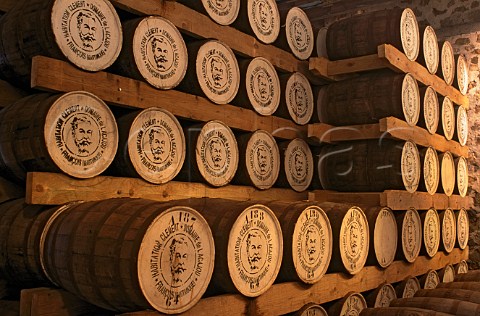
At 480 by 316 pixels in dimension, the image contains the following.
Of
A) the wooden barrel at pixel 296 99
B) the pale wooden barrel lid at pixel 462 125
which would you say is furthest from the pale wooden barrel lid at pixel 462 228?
the wooden barrel at pixel 296 99

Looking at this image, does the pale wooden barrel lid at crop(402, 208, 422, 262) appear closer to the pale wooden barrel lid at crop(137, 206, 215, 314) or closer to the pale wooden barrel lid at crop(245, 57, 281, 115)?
the pale wooden barrel lid at crop(245, 57, 281, 115)

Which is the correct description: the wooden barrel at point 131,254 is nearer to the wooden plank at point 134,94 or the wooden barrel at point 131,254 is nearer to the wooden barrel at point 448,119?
the wooden plank at point 134,94

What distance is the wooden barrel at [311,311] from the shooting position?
3562mm

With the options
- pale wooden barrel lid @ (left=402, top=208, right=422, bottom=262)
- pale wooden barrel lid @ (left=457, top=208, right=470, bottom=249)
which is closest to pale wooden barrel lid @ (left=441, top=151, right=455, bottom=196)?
pale wooden barrel lid @ (left=457, top=208, right=470, bottom=249)

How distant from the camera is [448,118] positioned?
6.21m

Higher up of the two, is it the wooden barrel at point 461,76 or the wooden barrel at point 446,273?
the wooden barrel at point 461,76

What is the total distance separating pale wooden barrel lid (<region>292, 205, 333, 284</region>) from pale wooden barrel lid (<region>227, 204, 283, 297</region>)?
21cm

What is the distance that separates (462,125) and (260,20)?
3.30m

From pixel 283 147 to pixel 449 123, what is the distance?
8.04ft

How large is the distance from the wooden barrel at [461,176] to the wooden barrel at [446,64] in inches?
37.2

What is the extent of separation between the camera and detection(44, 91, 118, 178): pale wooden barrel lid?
284 cm

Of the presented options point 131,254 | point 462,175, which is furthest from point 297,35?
point 131,254

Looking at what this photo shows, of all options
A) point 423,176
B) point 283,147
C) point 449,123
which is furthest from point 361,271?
point 449,123

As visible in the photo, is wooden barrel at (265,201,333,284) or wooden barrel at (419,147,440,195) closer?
wooden barrel at (265,201,333,284)
